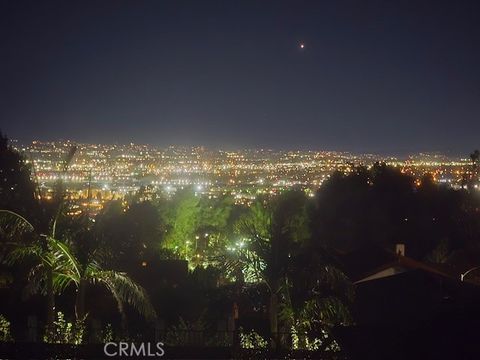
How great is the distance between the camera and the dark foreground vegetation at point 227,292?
559 cm

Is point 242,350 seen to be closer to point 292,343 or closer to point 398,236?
point 292,343

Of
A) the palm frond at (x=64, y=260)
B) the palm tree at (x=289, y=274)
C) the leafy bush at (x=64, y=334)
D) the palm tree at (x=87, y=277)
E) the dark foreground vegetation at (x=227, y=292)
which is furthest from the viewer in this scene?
the palm tree at (x=289, y=274)

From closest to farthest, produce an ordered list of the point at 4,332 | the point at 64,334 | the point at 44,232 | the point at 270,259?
the point at 64,334 < the point at 4,332 < the point at 44,232 < the point at 270,259

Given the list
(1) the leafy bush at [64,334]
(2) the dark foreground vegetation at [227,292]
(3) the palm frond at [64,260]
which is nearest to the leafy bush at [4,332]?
(2) the dark foreground vegetation at [227,292]

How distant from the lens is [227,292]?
1209 centimetres

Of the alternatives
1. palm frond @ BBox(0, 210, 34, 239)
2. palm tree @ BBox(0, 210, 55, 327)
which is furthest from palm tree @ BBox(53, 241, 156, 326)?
palm frond @ BBox(0, 210, 34, 239)

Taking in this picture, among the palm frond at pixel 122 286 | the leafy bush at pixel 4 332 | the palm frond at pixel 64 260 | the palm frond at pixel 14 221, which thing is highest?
the palm frond at pixel 14 221

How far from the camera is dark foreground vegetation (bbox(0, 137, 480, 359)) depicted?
18.4ft

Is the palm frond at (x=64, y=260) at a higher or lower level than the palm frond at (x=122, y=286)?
higher

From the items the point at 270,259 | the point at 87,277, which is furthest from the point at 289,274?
the point at 87,277

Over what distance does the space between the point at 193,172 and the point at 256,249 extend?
208 ft

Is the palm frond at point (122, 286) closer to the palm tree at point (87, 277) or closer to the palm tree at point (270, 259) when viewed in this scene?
the palm tree at point (87, 277)

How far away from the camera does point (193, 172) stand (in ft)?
234

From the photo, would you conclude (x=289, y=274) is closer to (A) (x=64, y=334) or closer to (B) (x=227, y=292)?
(A) (x=64, y=334)
